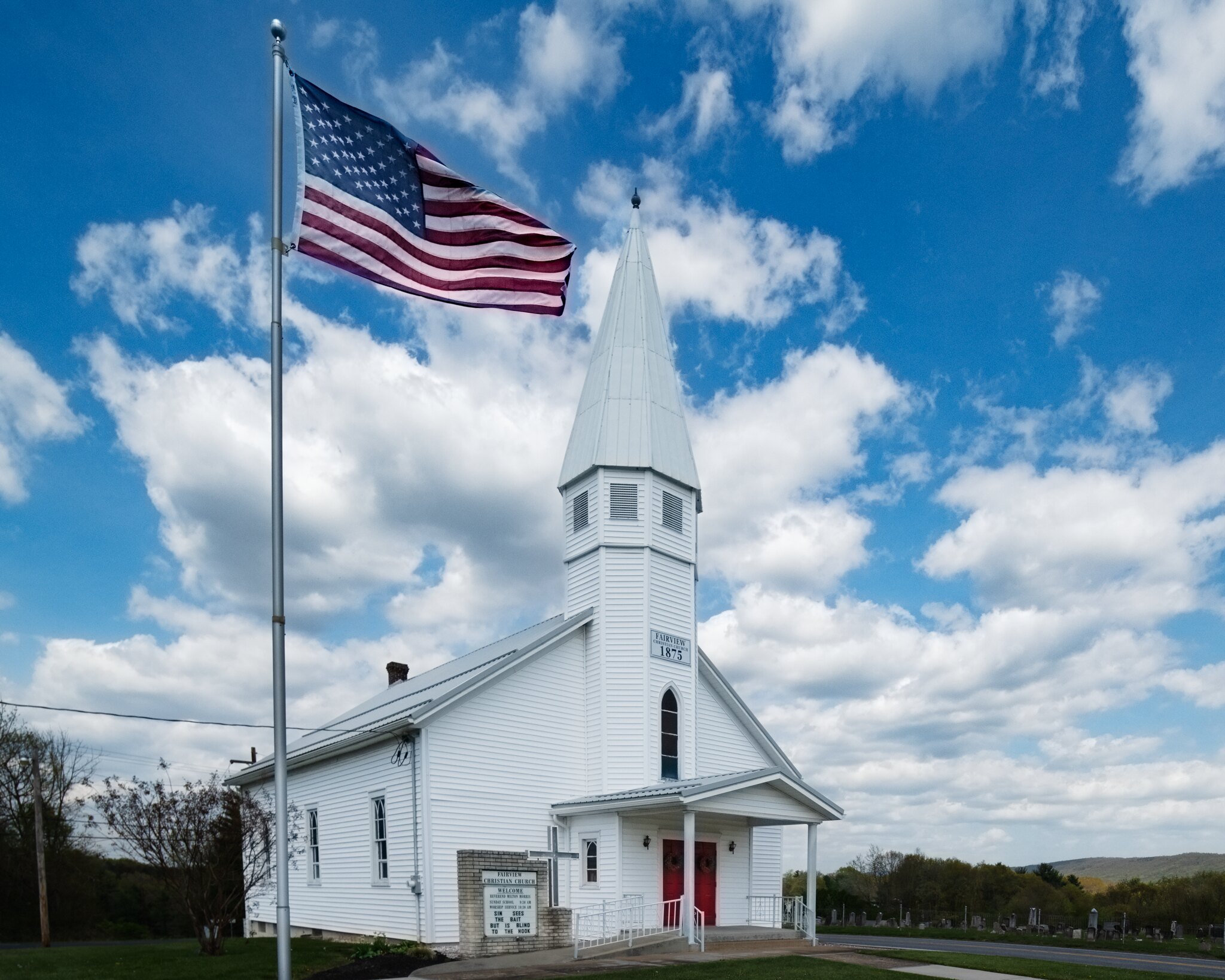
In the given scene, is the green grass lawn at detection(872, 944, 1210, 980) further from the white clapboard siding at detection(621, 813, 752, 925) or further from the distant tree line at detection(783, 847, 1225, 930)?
the distant tree line at detection(783, 847, 1225, 930)

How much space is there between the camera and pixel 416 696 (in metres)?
28.9

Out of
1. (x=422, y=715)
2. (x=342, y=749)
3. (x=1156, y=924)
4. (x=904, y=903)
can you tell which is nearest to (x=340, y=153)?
(x=422, y=715)

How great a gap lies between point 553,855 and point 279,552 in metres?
15.5

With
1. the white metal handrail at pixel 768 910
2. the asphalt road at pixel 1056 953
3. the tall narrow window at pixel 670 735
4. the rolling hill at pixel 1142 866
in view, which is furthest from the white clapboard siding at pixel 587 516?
the rolling hill at pixel 1142 866

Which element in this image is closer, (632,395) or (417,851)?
(417,851)

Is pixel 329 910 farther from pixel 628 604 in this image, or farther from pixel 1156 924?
pixel 1156 924

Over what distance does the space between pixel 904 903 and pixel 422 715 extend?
43.1 m

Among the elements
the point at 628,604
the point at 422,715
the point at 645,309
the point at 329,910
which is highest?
the point at 645,309

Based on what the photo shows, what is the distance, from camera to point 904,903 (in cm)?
5594

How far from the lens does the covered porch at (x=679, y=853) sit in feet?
72.2

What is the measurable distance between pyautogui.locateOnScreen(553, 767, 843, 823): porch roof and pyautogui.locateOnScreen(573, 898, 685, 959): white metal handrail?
2.13 meters

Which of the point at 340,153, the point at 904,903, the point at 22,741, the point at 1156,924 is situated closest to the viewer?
the point at 340,153

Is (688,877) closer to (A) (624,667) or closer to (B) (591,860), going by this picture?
(B) (591,860)

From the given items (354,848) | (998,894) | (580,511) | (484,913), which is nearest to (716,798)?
(484,913)
